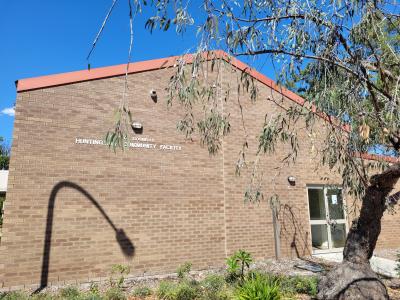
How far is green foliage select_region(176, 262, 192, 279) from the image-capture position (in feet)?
26.7

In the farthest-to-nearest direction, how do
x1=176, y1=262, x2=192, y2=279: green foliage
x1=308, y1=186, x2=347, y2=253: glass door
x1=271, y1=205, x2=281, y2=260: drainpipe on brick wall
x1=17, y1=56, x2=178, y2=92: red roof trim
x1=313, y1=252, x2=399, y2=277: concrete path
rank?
x1=308, y1=186, x2=347, y2=253: glass door, x1=271, y1=205, x2=281, y2=260: drainpipe on brick wall, x1=313, y1=252, x2=399, y2=277: concrete path, x1=17, y1=56, x2=178, y2=92: red roof trim, x1=176, y1=262, x2=192, y2=279: green foliage

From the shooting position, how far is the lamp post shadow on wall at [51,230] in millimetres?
7648

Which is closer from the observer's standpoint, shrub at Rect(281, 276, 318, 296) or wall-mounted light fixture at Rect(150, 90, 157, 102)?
shrub at Rect(281, 276, 318, 296)

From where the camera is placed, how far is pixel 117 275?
821cm

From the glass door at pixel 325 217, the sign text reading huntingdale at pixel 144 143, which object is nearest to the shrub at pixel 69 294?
the sign text reading huntingdale at pixel 144 143

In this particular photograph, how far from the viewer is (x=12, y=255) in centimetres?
740

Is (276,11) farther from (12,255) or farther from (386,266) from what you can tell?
(386,266)

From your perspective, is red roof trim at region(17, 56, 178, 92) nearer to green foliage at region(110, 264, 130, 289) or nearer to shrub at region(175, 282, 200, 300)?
green foliage at region(110, 264, 130, 289)

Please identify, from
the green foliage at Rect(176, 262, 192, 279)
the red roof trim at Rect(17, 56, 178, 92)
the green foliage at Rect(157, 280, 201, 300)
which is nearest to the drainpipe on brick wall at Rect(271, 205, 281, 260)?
the green foliage at Rect(176, 262, 192, 279)

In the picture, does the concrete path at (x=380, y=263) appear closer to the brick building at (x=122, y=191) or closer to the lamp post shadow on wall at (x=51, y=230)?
the brick building at (x=122, y=191)

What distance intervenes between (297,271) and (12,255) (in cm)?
703

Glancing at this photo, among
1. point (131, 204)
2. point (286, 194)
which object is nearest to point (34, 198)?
point (131, 204)

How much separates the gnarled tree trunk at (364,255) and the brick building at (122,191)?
1850 millimetres

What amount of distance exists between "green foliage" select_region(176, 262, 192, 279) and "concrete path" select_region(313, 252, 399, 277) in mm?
5061
